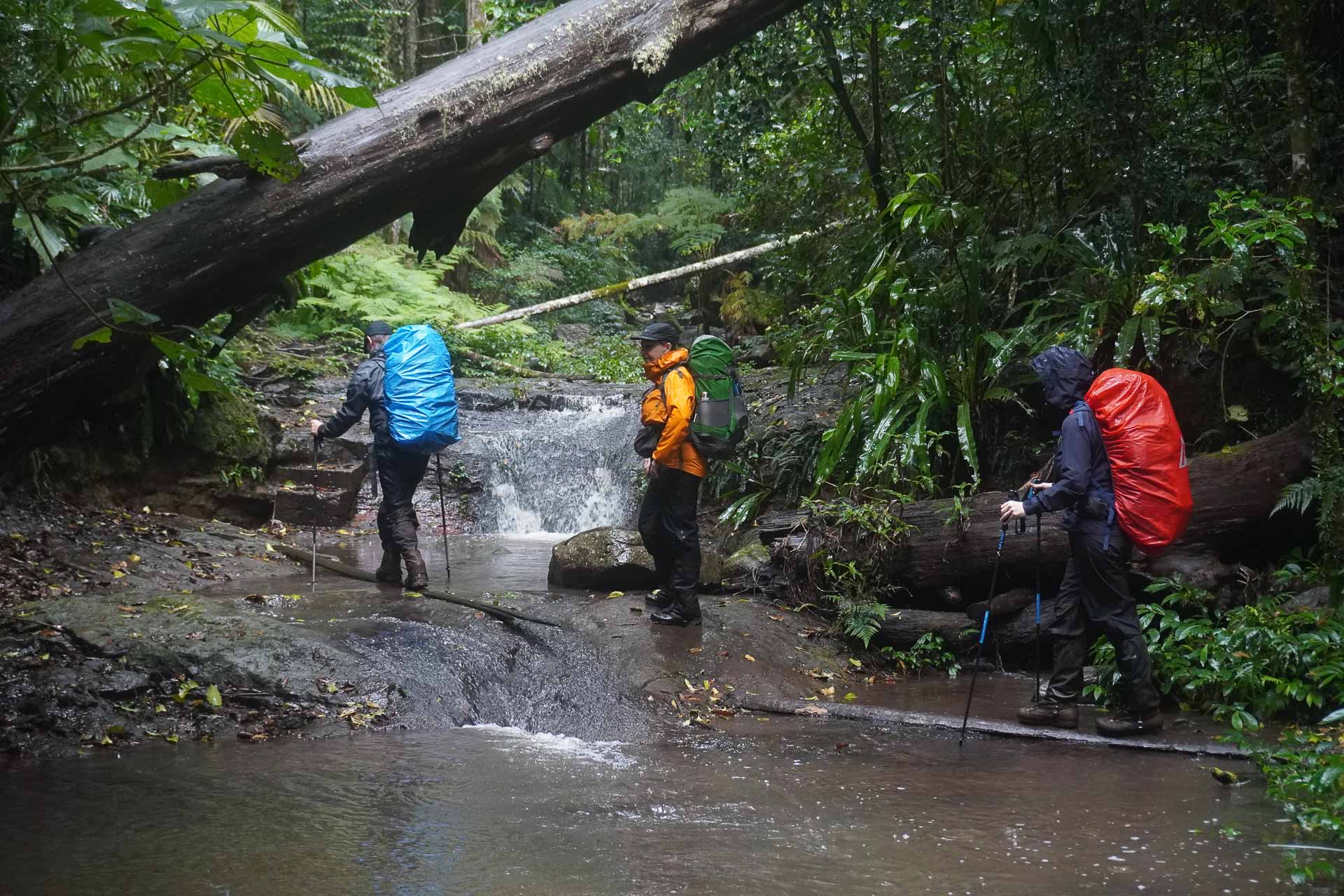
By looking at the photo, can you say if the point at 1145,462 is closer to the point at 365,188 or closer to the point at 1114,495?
the point at 1114,495

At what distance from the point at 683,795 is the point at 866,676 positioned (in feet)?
9.91

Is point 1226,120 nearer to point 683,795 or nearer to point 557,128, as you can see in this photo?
point 557,128

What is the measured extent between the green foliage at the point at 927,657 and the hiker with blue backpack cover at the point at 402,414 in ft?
12.0

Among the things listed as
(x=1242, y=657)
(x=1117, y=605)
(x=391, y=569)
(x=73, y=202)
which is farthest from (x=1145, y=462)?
(x=73, y=202)

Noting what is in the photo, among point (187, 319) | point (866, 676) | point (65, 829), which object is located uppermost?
point (187, 319)

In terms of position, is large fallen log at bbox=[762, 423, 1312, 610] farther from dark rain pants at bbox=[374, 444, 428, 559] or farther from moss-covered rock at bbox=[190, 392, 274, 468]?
moss-covered rock at bbox=[190, 392, 274, 468]

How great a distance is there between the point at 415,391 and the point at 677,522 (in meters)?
2.22

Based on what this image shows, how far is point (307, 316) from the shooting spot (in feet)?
57.3

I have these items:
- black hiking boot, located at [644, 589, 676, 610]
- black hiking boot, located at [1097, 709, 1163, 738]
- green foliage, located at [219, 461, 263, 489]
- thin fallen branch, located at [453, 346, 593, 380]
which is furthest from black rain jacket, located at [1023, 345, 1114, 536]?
thin fallen branch, located at [453, 346, 593, 380]

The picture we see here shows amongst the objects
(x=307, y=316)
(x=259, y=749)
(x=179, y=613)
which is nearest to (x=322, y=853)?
(x=259, y=749)

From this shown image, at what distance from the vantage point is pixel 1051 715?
5715 mm

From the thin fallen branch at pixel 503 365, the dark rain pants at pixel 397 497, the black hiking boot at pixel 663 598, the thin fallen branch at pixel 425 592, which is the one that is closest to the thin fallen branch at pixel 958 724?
the black hiking boot at pixel 663 598

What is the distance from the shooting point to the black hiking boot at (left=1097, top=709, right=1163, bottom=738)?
5402 millimetres

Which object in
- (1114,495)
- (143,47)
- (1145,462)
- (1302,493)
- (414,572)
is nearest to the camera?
(143,47)
